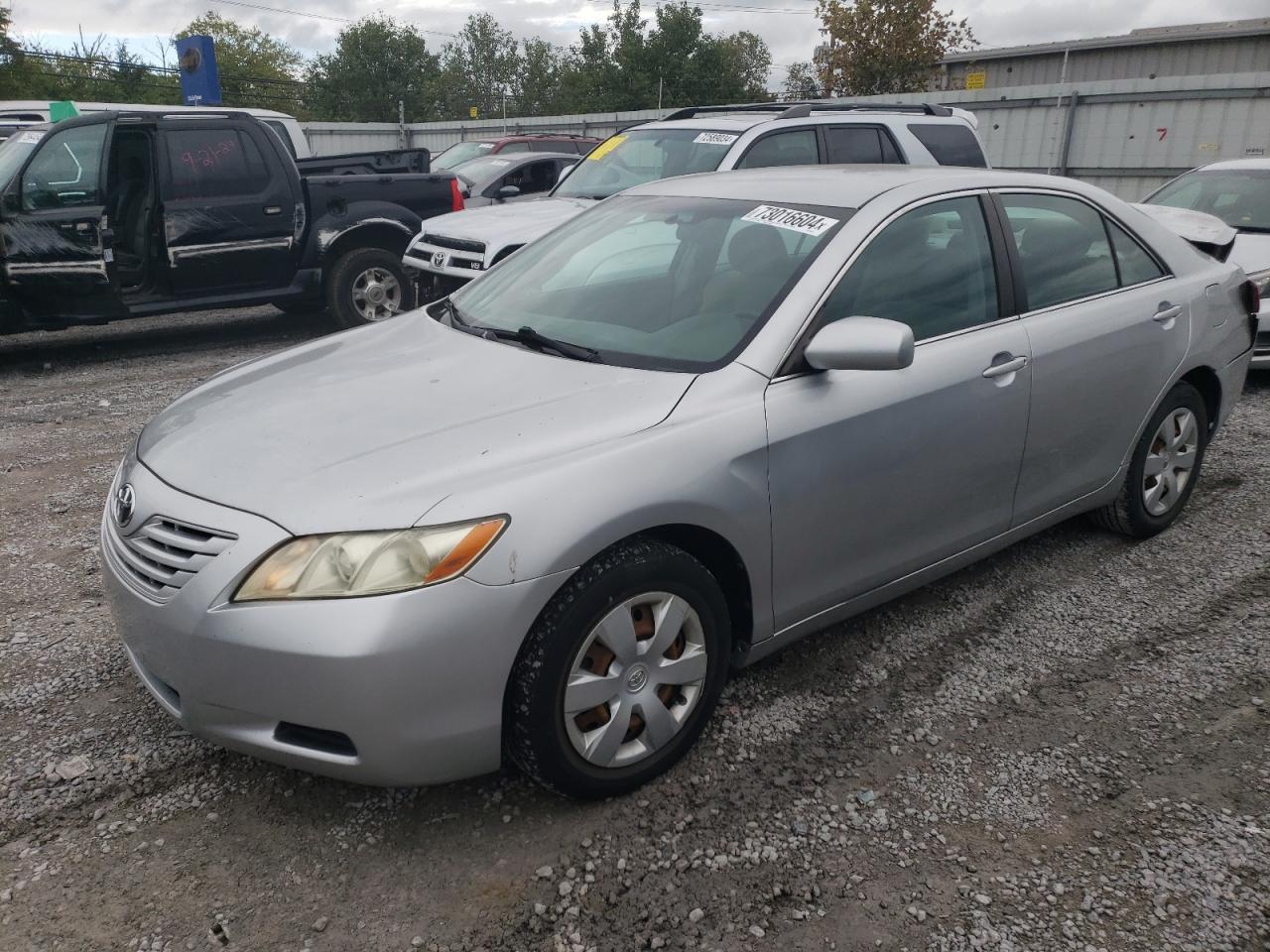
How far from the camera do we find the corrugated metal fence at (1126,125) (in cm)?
1359

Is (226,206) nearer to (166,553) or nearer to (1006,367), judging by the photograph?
(166,553)

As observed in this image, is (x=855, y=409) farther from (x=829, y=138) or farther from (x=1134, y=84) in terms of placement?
(x=1134, y=84)

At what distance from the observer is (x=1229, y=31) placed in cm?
2964

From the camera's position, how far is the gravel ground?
7.51 ft

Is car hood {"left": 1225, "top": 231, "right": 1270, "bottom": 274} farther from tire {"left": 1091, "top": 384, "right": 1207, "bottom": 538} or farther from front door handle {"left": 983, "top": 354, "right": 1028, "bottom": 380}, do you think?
front door handle {"left": 983, "top": 354, "right": 1028, "bottom": 380}

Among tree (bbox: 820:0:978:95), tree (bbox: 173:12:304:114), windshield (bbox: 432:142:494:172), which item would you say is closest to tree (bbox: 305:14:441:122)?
tree (bbox: 173:12:304:114)

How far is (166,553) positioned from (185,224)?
6508 mm

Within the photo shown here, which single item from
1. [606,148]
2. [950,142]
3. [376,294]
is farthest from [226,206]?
[950,142]

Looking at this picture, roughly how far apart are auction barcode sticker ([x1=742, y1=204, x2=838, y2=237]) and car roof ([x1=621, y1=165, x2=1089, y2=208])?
7cm

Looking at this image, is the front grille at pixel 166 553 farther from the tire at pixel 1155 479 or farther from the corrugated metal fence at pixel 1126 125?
the corrugated metal fence at pixel 1126 125

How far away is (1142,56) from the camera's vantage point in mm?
31719

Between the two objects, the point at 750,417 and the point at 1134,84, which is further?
the point at 1134,84

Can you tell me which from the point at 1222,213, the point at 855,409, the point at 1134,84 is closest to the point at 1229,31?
the point at 1134,84

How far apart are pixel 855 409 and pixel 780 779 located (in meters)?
1.09
